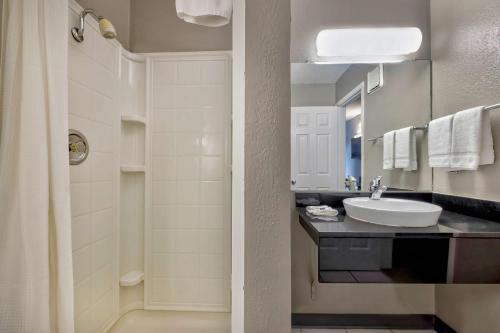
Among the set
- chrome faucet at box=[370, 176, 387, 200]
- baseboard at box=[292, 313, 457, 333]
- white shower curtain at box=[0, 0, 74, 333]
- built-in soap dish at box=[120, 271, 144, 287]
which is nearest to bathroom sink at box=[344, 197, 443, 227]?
chrome faucet at box=[370, 176, 387, 200]

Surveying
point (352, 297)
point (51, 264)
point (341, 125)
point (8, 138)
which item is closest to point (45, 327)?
→ point (51, 264)

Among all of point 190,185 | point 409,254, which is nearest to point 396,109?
point 409,254

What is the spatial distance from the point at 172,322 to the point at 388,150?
75.5 inches

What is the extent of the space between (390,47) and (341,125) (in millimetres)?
596

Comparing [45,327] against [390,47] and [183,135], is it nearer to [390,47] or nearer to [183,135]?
[183,135]

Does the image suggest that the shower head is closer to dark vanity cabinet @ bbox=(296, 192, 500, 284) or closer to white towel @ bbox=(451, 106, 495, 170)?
dark vanity cabinet @ bbox=(296, 192, 500, 284)

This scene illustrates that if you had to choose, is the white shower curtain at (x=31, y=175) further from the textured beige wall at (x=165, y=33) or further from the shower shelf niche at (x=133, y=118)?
the textured beige wall at (x=165, y=33)

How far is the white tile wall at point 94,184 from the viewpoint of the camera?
1.28 meters

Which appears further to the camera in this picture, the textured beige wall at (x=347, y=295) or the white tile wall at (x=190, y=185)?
the white tile wall at (x=190, y=185)

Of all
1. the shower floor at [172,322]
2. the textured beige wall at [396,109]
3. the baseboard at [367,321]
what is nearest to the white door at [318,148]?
the textured beige wall at [396,109]

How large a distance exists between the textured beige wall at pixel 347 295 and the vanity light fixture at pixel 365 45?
3.72ft

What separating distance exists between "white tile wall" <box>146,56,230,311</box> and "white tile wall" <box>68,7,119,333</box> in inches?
11.3

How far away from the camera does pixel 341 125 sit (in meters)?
1.62

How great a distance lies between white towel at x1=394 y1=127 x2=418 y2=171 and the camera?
4.95ft
